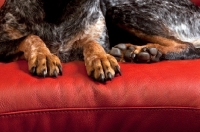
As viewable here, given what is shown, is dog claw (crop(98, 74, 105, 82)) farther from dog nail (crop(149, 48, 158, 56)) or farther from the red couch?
dog nail (crop(149, 48, 158, 56))

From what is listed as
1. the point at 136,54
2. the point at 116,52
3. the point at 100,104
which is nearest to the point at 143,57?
the point at 136,54

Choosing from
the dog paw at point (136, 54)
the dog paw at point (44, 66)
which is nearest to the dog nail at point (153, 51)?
the dog paw at point (136, 54)

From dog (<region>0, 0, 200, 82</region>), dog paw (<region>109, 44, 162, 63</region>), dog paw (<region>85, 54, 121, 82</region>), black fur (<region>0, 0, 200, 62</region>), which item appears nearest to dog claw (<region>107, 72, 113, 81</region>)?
dog paw (<region>85, 54, 121, 82</region>)

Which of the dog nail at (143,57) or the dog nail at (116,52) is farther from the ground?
the dog nail at (143,57)

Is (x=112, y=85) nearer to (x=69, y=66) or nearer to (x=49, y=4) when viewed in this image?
(x=69, y=66)

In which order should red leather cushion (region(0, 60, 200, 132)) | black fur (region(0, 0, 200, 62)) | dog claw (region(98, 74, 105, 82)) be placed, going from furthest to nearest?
black fur (region(0, 0, 200, 62)) → dog claw (region(98, 74, 105, 82)) → red leather cushion (region(0, 60, 200, 132))

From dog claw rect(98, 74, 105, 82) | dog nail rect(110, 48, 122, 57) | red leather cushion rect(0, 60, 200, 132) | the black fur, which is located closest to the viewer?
red leather cushion rect(0, 60, 200, 132)

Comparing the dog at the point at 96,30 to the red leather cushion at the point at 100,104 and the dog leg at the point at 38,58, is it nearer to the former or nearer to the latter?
the dog leg at the point at 38,58

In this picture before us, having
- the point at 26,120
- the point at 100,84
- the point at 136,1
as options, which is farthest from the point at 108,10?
the point at 26,120
